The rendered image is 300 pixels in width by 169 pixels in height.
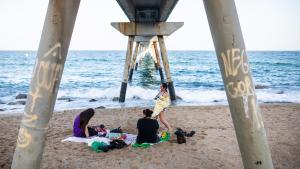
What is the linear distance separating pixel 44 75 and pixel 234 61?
233 centimetres

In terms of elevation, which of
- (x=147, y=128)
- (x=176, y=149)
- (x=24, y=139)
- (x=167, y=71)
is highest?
(x=167, y=71)

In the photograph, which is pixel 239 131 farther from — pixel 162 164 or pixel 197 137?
pixel 197 137

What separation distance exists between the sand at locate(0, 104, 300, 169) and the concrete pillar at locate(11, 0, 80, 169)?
6.72 feet

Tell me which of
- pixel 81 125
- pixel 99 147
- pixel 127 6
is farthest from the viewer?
pixel 127 6

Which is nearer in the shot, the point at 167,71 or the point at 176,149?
the point at 176,149

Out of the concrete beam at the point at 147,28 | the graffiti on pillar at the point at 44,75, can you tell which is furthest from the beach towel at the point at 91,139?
the concrete beam at the point at 147,28

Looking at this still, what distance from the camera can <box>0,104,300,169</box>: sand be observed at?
5504 millimetres

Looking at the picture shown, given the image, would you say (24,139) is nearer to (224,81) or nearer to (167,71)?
(224,81)

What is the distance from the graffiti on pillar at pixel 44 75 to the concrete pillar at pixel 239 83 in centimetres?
196

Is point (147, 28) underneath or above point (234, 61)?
above

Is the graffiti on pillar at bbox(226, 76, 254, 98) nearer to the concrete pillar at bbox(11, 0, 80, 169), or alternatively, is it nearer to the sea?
the concrete pillar at bbox(11, 0, 80, 169)

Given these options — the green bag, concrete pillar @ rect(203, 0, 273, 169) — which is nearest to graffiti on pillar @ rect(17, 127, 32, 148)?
concrete pillar @ rect(203, 0, 273, 169)

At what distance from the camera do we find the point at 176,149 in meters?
6.49

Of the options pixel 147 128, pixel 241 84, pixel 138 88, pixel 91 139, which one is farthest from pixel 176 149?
pixel 138 88
